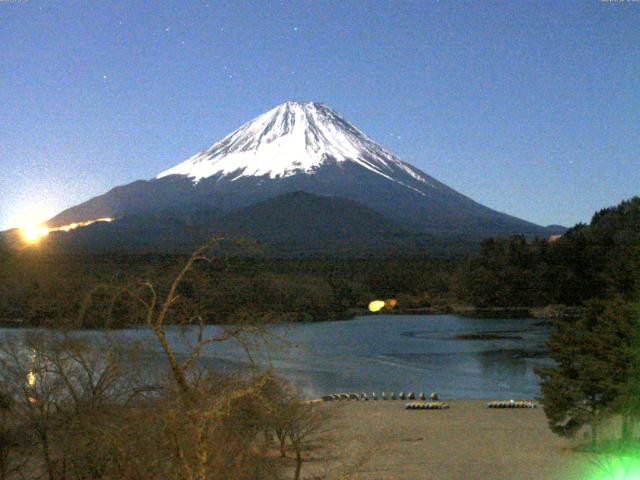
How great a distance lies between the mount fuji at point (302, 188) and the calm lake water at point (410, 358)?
44.7m

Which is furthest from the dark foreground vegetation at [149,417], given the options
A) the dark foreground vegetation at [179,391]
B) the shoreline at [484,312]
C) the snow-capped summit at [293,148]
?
the snow-capped summit at [293,148]

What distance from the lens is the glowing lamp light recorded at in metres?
50.4

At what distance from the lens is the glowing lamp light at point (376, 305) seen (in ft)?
165

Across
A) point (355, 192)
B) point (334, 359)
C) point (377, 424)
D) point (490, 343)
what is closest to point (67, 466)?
point (377, 424)

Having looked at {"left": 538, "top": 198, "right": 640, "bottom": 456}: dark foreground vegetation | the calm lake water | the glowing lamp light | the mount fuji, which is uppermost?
the mount fuji

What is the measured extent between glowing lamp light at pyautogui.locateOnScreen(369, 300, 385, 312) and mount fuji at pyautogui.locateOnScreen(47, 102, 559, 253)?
34003 millimetres

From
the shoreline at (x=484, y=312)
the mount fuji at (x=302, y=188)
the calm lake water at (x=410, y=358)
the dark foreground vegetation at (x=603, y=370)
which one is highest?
the mount fuji at (x=302, y=188)

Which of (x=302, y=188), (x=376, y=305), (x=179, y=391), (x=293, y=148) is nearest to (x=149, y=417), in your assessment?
(x=179, y=391)

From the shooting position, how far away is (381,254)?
68.7 metres

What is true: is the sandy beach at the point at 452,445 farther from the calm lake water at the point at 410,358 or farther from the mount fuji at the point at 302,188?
the mount fuji at the point at 302,188

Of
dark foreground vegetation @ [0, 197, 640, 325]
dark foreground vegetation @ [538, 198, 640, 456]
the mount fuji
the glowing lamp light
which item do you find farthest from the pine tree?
the mount fuji

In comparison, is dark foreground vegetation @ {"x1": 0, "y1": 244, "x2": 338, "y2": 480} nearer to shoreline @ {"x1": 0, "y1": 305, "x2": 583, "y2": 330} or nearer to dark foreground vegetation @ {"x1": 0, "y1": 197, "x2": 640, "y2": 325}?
dark foreground vegetation @ {"x1": 0, "y1": 197, "x2": 640, "y2": 325}

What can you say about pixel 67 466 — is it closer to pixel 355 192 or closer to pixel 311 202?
pixel 311 202

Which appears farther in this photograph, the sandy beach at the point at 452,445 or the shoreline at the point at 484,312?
the shoreline at the point at 484,312
